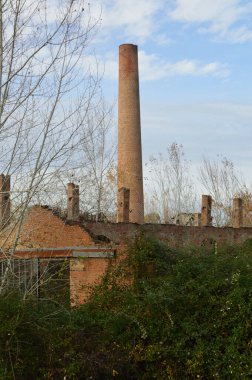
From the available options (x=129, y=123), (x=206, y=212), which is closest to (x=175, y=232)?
(x=206, y=212)

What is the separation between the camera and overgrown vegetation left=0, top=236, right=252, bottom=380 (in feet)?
27.7

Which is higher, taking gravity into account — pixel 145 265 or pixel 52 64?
pixel 52 64

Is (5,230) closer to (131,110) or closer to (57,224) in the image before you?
(57,224)

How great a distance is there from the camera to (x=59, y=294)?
433 inches

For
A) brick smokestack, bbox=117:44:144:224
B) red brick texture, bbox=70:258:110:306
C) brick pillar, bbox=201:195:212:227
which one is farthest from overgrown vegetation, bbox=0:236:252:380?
brick smokestack, bbox=117:44:144:224

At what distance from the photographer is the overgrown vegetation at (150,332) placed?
8430mm

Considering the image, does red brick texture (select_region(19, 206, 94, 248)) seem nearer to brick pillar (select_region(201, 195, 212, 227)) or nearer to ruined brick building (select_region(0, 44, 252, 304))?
ruined brick building (select_region(0, 44, 252, 304))

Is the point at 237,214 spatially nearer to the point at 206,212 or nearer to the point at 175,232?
the point at 206,212

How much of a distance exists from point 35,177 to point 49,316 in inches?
83.1

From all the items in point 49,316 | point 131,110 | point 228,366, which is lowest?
point 228,366

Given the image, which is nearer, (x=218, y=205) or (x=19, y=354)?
(x=19, y=354)

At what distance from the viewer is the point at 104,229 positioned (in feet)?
61.0

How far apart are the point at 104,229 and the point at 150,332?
378 inches

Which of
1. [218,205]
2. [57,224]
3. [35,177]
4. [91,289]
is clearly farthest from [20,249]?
[218,205]
